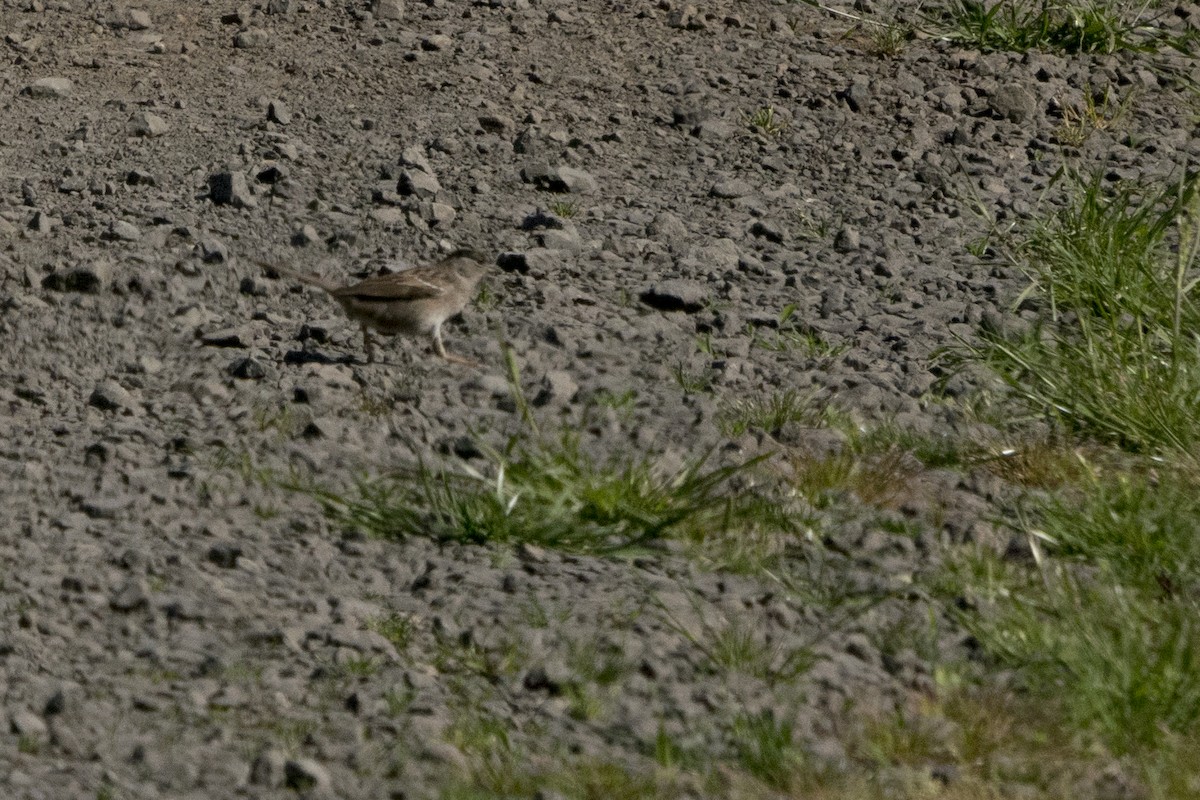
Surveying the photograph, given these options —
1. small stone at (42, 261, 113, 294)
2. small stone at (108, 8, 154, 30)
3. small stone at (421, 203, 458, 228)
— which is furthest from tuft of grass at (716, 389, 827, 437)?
small stone at (108, 8, 154, 30)

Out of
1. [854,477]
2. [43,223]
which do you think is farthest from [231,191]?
[854,477]

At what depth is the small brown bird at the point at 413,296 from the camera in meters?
6.66

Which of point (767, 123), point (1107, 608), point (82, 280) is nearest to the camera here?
point (1107, 608)

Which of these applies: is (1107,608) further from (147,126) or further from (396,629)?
(147,126)

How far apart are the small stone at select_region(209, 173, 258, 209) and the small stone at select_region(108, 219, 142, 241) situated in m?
0.47

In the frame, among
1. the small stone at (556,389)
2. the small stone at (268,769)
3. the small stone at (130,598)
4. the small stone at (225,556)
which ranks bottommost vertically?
the small stone at (225,556)

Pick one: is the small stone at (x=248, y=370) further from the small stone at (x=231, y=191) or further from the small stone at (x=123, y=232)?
the small stone at (x=231, y=191)

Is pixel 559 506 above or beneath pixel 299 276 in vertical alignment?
above

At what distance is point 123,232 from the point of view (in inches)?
294

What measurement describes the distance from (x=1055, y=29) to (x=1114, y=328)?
368 centimetres

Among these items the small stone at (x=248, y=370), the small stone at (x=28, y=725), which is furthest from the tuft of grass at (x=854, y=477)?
the small stone at (x=28, y=725)

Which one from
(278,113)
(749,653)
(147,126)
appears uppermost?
(749,653)

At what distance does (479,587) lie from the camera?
17.0 ft

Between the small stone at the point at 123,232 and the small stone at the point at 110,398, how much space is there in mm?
1359
